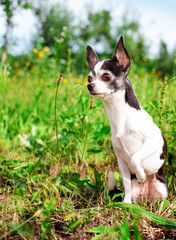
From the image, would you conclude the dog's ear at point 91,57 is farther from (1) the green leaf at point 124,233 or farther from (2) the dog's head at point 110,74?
(1) the green leaf at point 124,233

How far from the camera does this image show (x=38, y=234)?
1.51 metres

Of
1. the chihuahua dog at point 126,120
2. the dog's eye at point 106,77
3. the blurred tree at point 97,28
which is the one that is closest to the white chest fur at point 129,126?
the chihuahua dog at point 126,120

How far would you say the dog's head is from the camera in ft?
5.48

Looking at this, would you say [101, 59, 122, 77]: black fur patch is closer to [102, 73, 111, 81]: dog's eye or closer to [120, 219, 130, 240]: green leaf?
[102, 73, 111, 81]: dog's eye

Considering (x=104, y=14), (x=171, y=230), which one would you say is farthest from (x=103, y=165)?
(x=104, y=14)

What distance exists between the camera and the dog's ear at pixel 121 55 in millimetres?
1722

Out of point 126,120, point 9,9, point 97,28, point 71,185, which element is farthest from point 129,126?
point 97,28

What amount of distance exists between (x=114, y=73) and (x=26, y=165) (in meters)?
1.23

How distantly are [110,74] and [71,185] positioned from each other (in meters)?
0.86

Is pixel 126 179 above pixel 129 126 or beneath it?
beneath

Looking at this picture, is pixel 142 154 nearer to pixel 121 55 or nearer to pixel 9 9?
pixel 121 55

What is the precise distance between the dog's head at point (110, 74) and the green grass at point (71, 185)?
434 mm

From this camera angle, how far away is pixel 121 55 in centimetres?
175

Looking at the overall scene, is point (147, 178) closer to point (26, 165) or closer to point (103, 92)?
point (103, 92)
